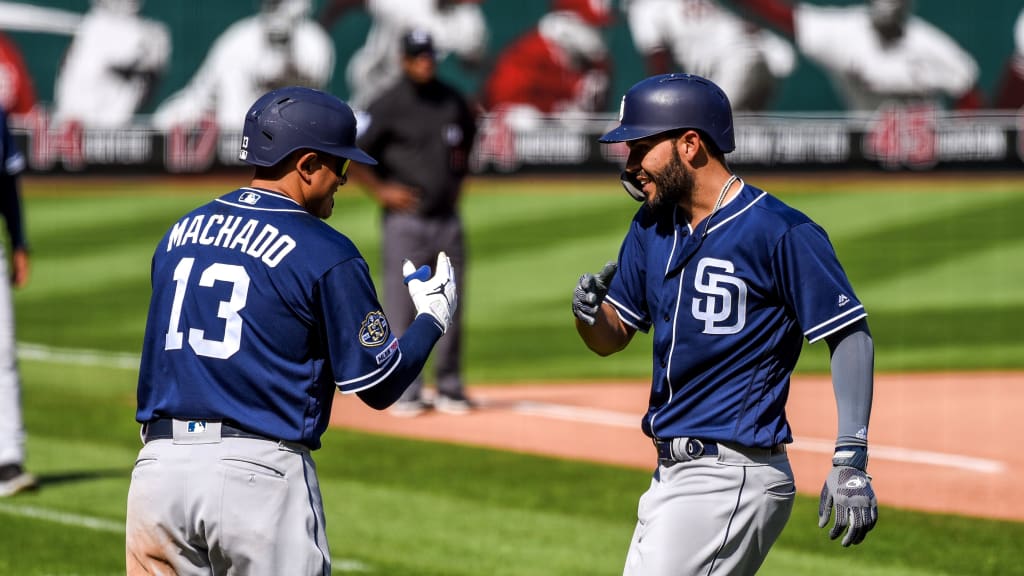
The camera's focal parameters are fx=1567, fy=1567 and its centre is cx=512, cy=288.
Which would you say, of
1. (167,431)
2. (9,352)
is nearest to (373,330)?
(167,431)

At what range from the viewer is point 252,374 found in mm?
4199

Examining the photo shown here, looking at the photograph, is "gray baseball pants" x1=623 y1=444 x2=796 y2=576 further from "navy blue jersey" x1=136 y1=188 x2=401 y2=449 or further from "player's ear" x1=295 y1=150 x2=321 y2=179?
"player's ear" x1=295 y1=150 x2=321 y2=179

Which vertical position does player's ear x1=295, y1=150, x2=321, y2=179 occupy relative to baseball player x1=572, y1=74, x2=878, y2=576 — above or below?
above

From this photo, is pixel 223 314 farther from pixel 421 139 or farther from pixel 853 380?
pixel 421 139

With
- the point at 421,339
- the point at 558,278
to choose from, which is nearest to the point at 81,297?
the point at 558,278

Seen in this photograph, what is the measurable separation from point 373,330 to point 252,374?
0.35 meters

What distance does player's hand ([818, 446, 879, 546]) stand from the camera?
14.3 ft

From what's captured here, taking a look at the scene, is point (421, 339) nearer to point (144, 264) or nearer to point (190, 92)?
point (144, 264)

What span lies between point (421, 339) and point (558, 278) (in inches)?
633

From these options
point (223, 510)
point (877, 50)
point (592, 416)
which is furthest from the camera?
point (877, 50)

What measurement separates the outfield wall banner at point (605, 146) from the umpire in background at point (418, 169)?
13.6m

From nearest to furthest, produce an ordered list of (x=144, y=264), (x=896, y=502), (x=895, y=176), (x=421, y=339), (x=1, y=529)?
(x=421, y=339) → (x=1, y=529) → (x=896, y=502) → (x=144, y=264) → (x=895, y=176)

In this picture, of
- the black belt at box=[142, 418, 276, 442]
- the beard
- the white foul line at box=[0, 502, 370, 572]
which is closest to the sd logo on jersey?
the black belt at box=[142, 418, 276, 442]

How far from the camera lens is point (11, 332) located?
8.41 metres
